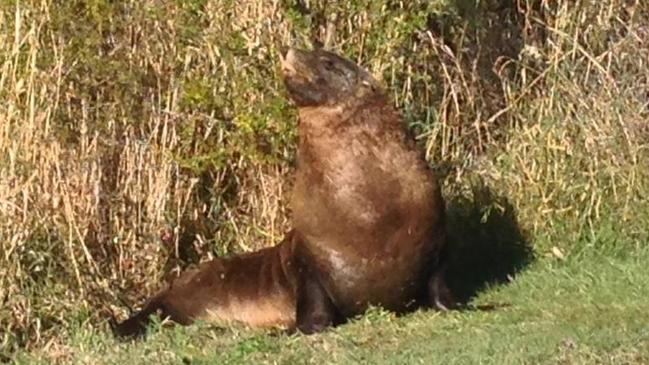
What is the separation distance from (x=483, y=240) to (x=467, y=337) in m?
2.26

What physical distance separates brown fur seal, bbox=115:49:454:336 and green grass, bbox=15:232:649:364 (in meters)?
0.15

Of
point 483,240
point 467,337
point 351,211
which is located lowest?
point 483,240

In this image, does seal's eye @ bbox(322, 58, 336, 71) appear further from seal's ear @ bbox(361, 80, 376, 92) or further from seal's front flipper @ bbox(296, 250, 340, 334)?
seal's front flipper @ bbox(296, 250, 340, 334)

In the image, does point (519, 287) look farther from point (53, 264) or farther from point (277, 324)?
point (53, 264)

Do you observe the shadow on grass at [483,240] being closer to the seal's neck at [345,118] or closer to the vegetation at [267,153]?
the vegetation at [267,153]

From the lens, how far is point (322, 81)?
904cm

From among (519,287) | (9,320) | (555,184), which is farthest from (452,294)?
(9,320)

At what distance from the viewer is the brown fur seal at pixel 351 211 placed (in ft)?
29.0

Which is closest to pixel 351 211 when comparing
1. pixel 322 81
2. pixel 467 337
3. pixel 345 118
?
pixel 345 118

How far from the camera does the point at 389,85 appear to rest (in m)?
10.5

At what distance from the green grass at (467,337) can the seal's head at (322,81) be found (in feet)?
3.48

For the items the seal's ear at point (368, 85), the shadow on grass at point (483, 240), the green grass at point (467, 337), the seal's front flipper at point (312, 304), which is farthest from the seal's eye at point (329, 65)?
the shadow on grass at point (483, 240)

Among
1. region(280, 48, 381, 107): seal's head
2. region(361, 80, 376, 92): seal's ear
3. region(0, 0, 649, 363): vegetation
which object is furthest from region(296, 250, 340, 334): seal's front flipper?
region(361, 80, 376, 92): seal's ear

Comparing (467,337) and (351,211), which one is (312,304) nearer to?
(351,211)
